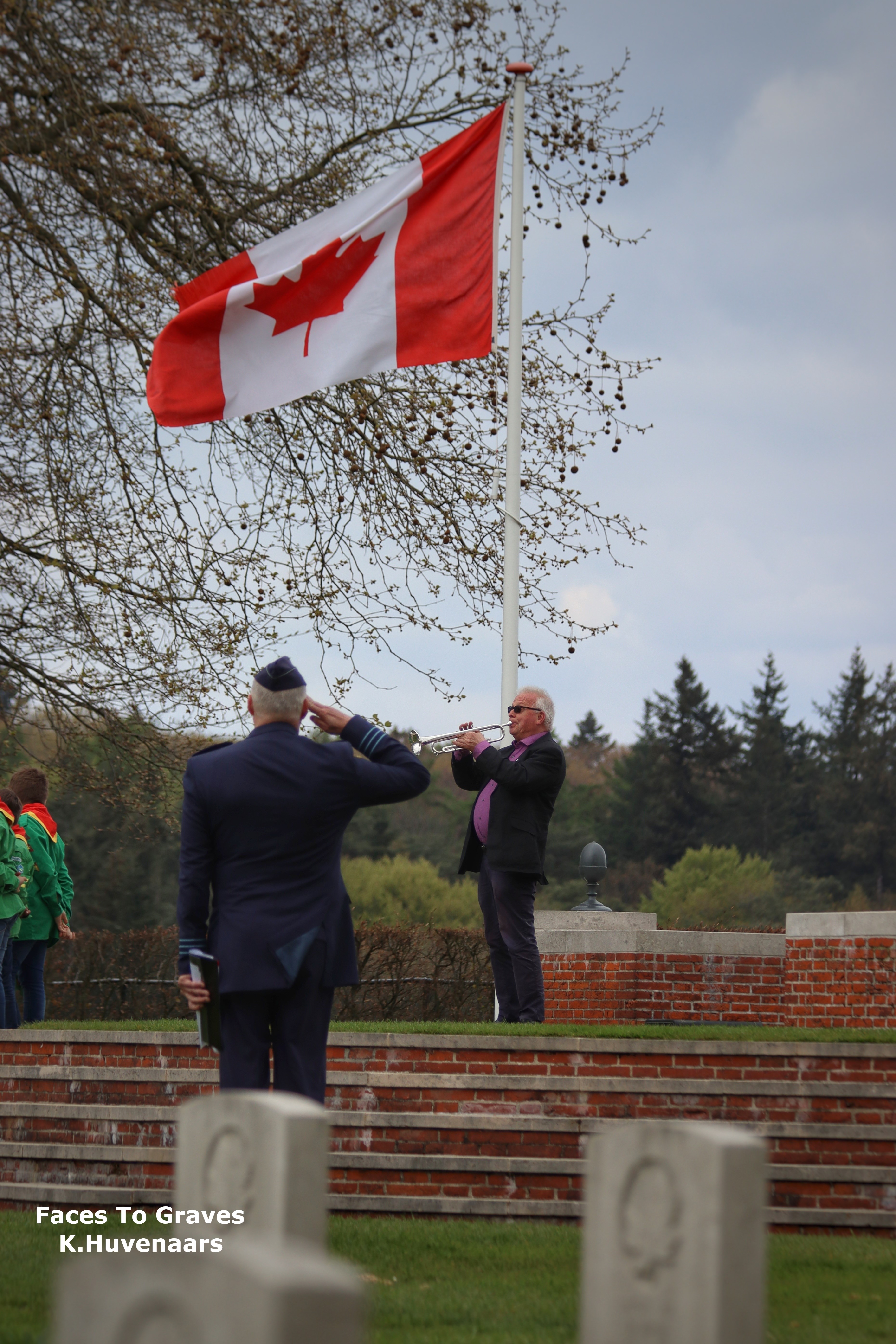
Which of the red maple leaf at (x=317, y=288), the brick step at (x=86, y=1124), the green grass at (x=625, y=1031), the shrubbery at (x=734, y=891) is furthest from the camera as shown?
the shrubbery at (x=734, y=891)

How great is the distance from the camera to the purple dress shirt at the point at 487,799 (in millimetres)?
8188

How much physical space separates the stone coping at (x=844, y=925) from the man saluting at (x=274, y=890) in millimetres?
5134

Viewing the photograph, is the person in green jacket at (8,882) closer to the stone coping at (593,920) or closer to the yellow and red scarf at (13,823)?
the yellow and red scarf at (13,823)

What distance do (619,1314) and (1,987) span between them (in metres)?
7.93

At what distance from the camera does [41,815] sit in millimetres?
10430

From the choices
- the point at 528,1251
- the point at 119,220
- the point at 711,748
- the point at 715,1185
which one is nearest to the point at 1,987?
the point at 528,1251

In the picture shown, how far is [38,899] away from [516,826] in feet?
13.9

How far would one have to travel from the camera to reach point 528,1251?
18.2 ft

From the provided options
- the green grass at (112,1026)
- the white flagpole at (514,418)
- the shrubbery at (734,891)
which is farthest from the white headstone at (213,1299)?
the shrubbery at (734,891)

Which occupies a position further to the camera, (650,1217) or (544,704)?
(544,704)

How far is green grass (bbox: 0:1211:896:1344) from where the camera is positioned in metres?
4.27

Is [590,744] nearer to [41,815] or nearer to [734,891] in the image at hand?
[734,891]

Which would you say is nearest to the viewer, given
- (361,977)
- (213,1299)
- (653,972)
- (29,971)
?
(213,1299)

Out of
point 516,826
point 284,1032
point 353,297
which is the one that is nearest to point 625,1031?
point 516,826
